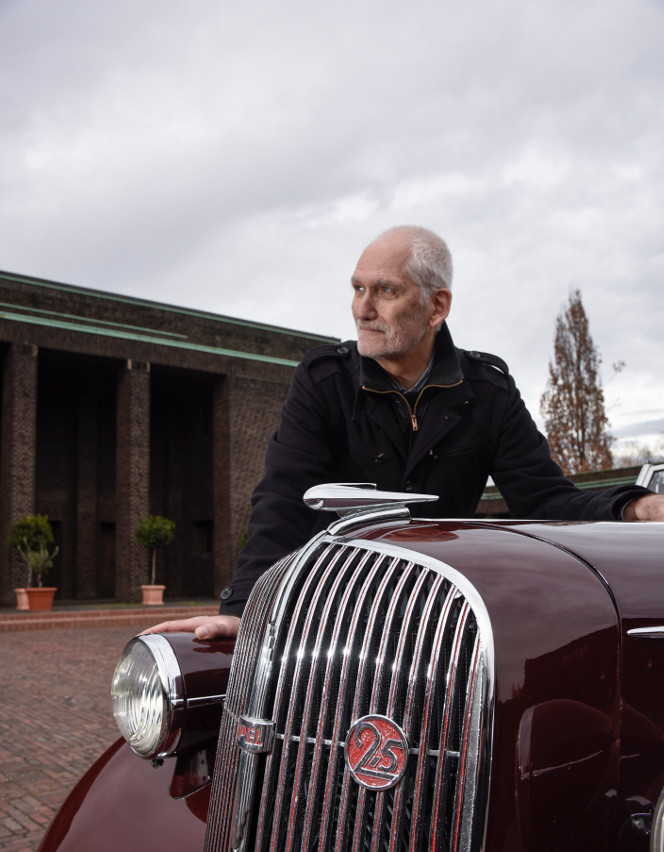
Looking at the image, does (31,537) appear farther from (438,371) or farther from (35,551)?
(438,371)

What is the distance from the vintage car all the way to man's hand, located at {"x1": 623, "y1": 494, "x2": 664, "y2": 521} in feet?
1.27

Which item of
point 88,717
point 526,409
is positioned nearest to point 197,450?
point 88,717

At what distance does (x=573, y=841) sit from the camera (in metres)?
1.03

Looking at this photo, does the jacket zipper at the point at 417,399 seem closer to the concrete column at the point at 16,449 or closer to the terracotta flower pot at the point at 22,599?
the terracotta flower pot at the point at 22,599

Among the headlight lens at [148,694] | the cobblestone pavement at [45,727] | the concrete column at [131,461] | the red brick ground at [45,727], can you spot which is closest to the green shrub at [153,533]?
the concrete column at [131,461]

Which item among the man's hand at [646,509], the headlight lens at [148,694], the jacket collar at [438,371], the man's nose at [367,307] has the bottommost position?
the headlight lens at [148,694]

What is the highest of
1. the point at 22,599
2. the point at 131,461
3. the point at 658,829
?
the point at 131,461

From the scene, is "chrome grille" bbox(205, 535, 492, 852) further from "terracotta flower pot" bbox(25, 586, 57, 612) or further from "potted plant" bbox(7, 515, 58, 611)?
"terracotta flower pot" bbox(25, 586, 57, 612)

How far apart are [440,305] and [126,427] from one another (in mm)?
24032

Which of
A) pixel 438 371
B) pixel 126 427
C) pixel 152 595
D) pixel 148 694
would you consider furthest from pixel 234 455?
pixel 148 694

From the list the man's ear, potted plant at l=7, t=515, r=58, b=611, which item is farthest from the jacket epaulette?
potted plant at l=7, t=515, r=58, b=611

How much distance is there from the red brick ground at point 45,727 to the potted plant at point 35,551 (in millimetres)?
7837

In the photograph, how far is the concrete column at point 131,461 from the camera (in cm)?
2456

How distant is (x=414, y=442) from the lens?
7.25 ft
